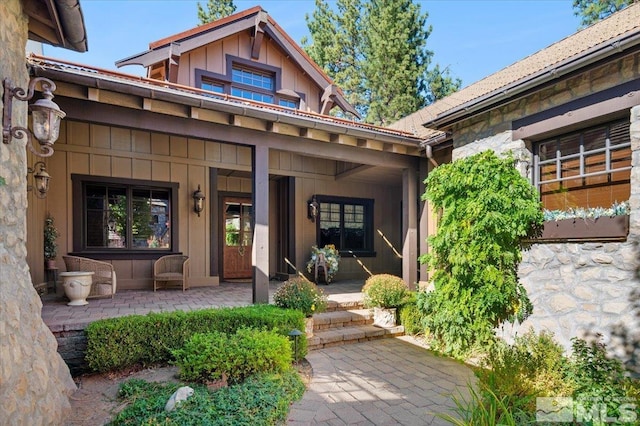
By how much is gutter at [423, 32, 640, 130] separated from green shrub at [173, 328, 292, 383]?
3918mm

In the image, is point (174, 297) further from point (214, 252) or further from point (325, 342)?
point (325, 342)

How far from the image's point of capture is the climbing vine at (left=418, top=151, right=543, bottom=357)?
4.33m

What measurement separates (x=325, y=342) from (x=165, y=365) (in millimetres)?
2078

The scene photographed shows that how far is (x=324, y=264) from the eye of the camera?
8.60 metres

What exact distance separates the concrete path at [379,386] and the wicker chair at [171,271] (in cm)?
346

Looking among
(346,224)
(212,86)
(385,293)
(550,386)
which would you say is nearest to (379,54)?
(346,224)

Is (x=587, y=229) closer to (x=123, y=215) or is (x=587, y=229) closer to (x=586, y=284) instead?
(x=586, y=284)

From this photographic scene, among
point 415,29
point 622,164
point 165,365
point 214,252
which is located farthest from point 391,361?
point 415,29

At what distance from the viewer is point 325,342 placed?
5074 mm

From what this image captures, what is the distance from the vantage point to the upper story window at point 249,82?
26.6ft

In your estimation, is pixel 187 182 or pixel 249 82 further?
pixel 249 82

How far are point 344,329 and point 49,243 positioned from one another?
5247 millimetres

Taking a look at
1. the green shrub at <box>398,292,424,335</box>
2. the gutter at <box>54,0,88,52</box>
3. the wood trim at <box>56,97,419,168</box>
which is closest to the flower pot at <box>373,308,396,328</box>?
the green shrub at <box>398,292,424,335</box>

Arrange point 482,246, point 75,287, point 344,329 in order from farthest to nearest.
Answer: point 344,329 → point 75,287 → point 482,246
